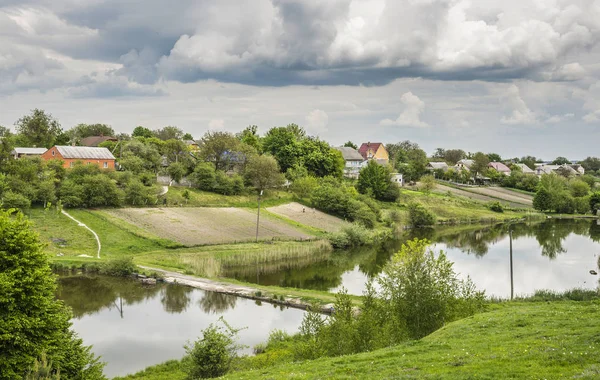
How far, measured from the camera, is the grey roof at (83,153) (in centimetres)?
7888

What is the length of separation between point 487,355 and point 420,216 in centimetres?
7408

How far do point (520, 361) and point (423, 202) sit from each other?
89609 mm

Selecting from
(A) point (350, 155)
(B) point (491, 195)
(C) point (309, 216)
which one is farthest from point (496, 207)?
(C) point (309, 216)

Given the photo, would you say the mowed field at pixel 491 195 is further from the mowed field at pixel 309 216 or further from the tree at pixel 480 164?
the mowed field at pixel 309 216

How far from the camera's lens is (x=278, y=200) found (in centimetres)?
8369

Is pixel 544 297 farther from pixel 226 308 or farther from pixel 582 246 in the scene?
pixel 582 246

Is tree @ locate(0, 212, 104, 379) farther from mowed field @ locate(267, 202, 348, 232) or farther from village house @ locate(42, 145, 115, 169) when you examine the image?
village house @ locate(42, 145, 115, 169)

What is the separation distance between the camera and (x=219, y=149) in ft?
291

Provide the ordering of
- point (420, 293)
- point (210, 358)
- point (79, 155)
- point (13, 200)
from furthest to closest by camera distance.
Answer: point (79, 155) → point (13, 200) → point (420, 293) → point (210, 358)

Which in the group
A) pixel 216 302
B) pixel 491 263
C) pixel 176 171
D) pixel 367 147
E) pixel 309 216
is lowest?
pixel 216 302

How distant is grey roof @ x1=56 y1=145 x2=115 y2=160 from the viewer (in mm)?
78875

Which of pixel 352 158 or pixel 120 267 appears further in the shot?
pixel 352 158

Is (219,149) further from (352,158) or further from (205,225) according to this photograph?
(352,158)

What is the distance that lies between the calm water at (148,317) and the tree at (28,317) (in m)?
6.08
